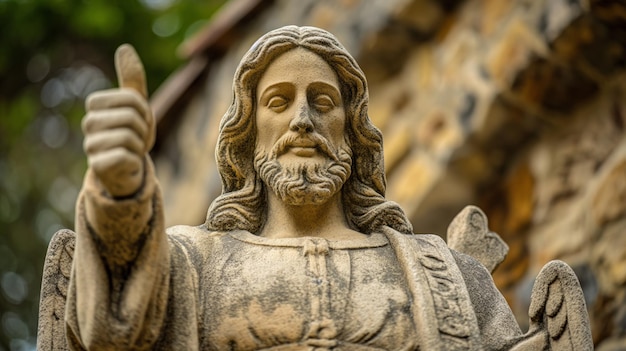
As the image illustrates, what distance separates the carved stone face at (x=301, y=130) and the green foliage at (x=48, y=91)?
7265mm

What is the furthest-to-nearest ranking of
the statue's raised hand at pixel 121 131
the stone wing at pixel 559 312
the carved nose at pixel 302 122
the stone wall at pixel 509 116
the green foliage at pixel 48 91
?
the green foliage at pixel 48 91, the stone wall at pixel 509 116, the carved nose at pixel 302 122, the stone wing at pixel 559 312, the statue's raised hand at pixel 121 131

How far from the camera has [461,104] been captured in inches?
376

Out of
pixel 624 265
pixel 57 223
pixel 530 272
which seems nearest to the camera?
pixel 624 265

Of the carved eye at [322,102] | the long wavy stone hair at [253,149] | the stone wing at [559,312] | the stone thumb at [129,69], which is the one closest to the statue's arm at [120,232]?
the stone thumb at [129,69]

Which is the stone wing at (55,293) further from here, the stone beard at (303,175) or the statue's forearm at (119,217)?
the stone beard at (303,175)

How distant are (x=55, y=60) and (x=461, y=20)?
4.28 m

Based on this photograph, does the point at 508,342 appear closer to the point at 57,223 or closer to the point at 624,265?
the point at 624,265

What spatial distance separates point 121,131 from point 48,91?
9.01 m

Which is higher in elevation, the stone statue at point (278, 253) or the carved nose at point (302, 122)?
the carved nose at point (302, 122)

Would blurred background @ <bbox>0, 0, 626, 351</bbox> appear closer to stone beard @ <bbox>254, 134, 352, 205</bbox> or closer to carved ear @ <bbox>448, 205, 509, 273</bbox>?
carved ear @ <bbox>448, 205, 509, 273</bbox>

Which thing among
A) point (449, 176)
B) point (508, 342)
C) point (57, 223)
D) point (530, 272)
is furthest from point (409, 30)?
point (508, 342)

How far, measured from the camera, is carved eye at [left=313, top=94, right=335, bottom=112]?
513 cm

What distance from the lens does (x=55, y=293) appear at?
498cm

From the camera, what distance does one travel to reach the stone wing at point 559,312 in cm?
477
